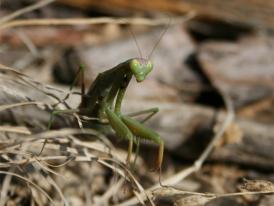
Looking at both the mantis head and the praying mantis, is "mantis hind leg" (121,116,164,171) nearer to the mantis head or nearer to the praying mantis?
the praying mantis

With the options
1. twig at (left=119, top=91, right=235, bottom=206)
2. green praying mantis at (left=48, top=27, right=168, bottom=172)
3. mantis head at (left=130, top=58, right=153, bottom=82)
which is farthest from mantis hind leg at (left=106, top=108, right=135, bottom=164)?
twig at (left=119, top=91, right=235, bottom=206)

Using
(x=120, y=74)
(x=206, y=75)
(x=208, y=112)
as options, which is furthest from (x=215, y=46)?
(x=120, y=74)

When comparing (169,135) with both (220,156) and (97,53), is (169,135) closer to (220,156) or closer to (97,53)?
(220,156)

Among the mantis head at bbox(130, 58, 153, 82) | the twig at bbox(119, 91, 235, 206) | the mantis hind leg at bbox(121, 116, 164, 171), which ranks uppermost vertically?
the mantis head at bbox(130, 58, 153, 82)

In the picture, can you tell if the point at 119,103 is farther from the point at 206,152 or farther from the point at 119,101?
the point at 206,152

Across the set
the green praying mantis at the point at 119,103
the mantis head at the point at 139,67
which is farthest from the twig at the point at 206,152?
the mantis head at the point at 139,67

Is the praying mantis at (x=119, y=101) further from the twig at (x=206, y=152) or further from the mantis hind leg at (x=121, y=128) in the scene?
the twig at (x=206, y=152)

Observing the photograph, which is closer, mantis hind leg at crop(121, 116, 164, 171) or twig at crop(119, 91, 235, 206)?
mantis hind leg at crop(121, 116, 164, 171)

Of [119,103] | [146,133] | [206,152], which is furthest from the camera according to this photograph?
[206,152]

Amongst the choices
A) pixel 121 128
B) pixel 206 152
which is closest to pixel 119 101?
pixel 121 128
